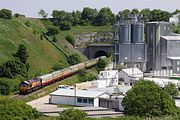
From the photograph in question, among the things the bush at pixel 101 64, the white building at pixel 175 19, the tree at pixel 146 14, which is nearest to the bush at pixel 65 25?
the tree at pixel 146 14

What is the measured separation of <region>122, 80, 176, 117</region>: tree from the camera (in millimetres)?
30297

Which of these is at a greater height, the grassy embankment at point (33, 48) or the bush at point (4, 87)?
the grassy embankment at point (33, 48)

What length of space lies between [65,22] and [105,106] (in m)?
35.6

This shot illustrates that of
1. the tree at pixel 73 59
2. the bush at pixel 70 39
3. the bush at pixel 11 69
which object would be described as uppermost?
the bush at pixel 70 39

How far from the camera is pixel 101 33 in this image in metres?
70.7

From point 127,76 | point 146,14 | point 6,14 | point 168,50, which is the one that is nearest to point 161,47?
point 168,50

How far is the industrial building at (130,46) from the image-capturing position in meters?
58.7

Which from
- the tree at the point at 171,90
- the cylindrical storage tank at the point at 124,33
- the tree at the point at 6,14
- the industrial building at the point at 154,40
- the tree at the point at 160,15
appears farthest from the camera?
the tree at the point at 160,15

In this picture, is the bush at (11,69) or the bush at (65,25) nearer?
the bush at (11,69)

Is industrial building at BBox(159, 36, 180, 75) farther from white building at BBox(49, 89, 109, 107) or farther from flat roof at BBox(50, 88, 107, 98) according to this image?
flat roof at BBox(50, 88, 107, 98)

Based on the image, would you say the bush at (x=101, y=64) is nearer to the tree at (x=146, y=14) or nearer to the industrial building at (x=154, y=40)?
the industrial building at (x=154, y=40)

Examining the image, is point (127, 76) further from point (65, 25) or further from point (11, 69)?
point (65, 25)

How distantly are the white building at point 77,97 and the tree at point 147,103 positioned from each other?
19.3 ft

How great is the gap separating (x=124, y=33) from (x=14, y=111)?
35201mm
